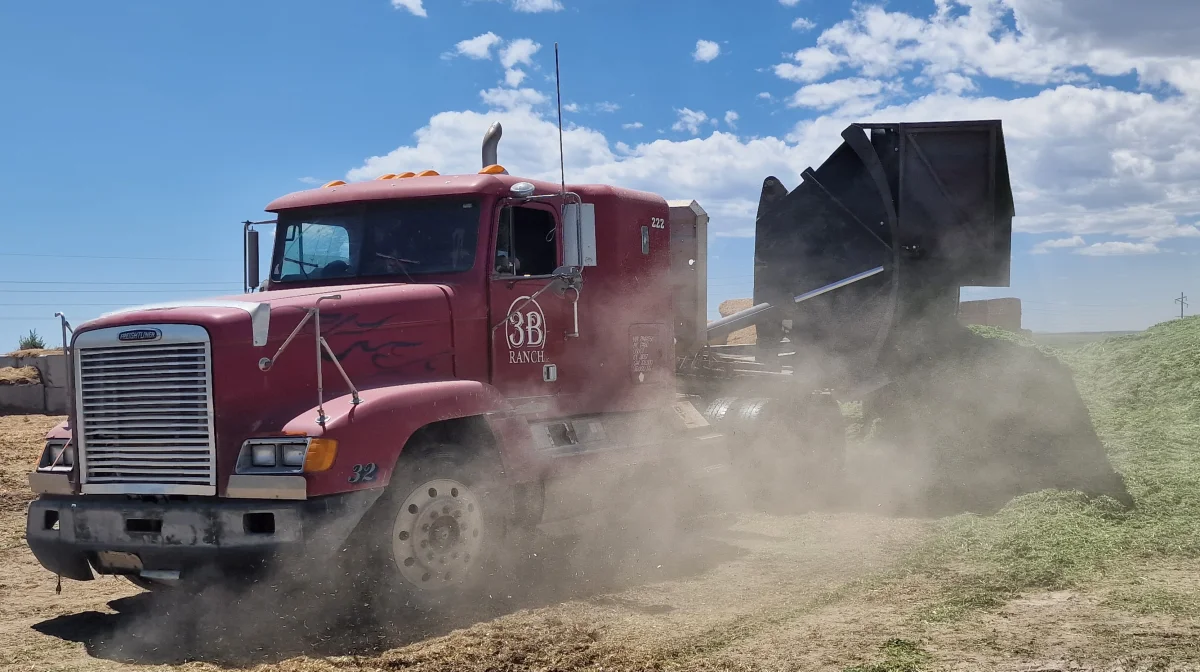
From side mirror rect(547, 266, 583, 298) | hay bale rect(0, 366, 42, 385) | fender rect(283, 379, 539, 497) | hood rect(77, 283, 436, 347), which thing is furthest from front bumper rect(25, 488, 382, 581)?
hay bale rect(0, 366, 42, 385)

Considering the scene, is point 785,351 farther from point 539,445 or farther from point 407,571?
point 407,571

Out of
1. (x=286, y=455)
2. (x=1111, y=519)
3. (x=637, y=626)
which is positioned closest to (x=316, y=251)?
(x=286, y=455)

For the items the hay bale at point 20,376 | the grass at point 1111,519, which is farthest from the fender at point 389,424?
the hay bale at point 20,376

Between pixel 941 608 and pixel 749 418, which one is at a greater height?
pixel 749 418

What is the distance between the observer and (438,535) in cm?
637

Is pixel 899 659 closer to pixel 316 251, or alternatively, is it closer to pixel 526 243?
pixel 526 243

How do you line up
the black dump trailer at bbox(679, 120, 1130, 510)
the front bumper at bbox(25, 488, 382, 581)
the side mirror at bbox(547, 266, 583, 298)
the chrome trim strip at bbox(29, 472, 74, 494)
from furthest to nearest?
the black dump trailer at bbox(679, 120, 1130, 510) < the side mirror at bbox(547, 266, 583, 298) < the chrome trim strip at bbox(29, 472, 74, 494) < the front bumper at bbox(25, 488, 382, 581)

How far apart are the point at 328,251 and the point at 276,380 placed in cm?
180

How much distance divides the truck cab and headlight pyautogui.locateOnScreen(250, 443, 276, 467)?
0.03 feet

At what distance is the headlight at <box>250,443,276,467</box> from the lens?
584 cm

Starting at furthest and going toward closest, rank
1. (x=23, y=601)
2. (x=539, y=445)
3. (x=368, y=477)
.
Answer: (x=539, y=445) < (x=23, y=601) < (x=368, y=477)

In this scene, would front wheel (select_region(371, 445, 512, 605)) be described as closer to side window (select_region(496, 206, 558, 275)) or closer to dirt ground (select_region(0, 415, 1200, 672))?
dirt ground (select_region(0, 415, 1200, 672))

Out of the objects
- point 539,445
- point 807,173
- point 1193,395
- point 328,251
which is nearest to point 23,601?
point 328,251

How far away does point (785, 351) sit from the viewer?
1202 cm
